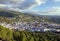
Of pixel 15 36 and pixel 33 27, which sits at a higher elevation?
pixel 15 36

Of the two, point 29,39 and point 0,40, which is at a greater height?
point 0,40

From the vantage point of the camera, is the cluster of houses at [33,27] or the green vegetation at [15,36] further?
the cluster of houses at [33,27]

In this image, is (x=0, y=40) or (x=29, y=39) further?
(x=29, y=39)

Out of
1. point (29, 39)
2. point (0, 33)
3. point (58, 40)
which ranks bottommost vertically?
point (58, 40)

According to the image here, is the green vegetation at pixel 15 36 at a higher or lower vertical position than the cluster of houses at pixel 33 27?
higher

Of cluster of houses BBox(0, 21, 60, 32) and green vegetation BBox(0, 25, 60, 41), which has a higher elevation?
green vegetation BBox(0, 25, 60, 41)

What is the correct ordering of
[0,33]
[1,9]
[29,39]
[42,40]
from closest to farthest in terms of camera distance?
[0,33], [29,39], [42,40], [1,9]

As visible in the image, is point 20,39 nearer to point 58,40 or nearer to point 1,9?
point 58,40

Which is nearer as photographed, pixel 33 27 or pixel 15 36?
pixel 15 36

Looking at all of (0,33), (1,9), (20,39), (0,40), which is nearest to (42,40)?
(20,39)

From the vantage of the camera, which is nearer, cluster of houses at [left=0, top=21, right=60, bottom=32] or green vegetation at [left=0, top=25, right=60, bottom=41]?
green vegetation at [left=0, top=25, right=60, bottom=41]

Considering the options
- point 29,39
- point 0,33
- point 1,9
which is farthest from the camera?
point 1,9
